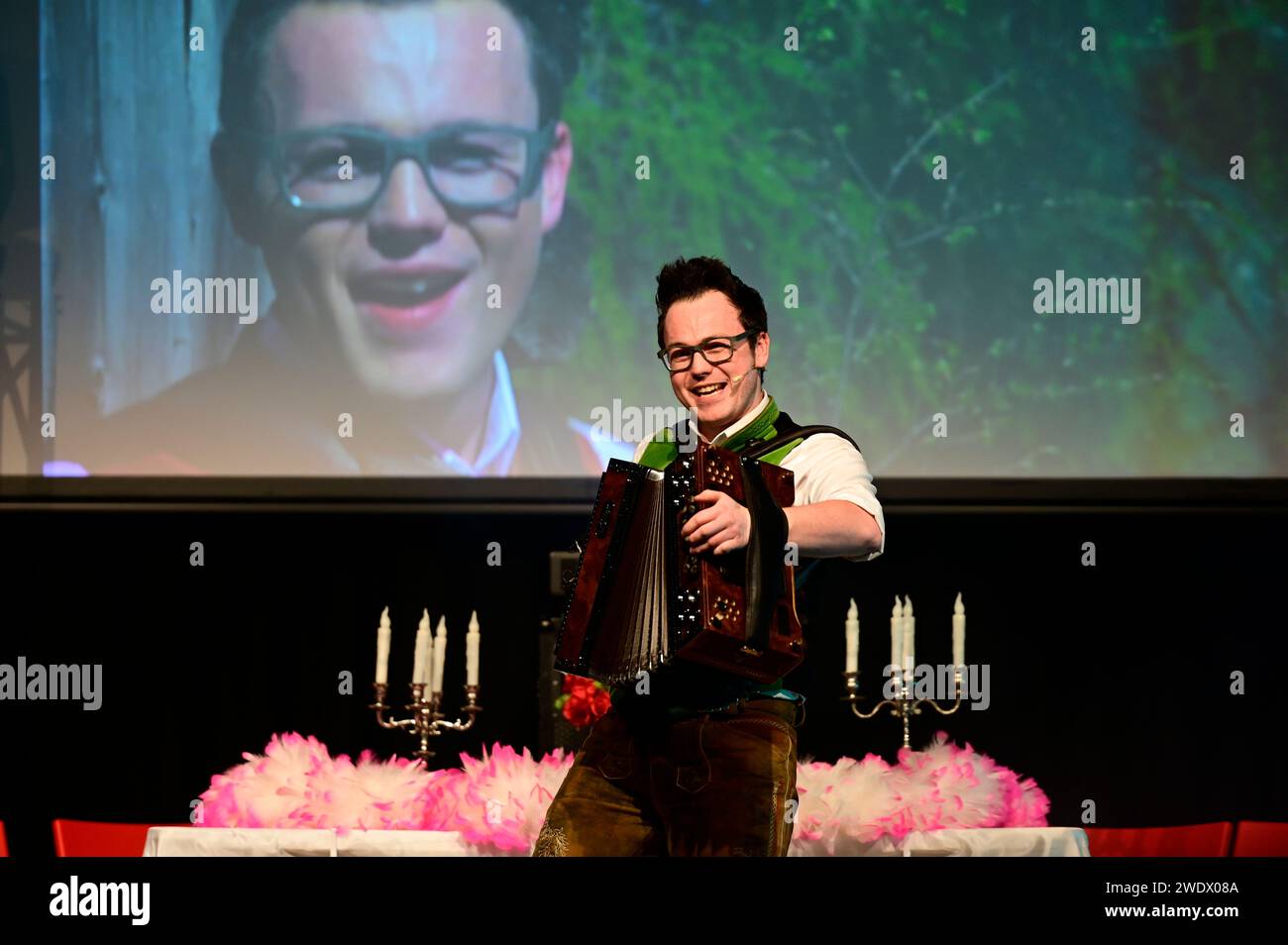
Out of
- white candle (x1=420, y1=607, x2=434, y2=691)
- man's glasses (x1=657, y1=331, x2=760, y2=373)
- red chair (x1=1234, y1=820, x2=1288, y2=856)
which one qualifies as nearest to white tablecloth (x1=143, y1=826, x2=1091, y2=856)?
red chair (x1=1234, y1=820, x2=1288, y2=856)

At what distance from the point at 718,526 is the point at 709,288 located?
0.64 metres

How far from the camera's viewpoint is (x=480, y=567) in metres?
6.03

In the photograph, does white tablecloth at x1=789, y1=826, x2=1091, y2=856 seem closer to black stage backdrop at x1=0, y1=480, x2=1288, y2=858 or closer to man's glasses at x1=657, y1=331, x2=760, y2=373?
man's glasses at x1=657, y1=331, x2=760, y2=373

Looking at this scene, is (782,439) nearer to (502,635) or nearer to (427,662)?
(427,662)

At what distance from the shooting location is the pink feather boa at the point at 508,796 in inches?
137

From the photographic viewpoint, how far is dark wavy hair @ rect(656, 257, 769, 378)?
3256mm

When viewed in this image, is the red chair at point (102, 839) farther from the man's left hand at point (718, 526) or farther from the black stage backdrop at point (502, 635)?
the man's left hand at point (718, 526)

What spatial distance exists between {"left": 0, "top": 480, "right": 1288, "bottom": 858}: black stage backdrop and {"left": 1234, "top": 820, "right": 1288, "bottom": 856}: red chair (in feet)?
5.79

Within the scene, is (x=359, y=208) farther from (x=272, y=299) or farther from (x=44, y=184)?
(x=44, y=184)

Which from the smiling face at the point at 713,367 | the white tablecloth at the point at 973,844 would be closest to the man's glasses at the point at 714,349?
the smiling face at the point at 713,367

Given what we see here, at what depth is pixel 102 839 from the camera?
413cm

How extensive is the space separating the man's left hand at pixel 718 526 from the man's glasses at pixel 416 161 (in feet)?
10.9
